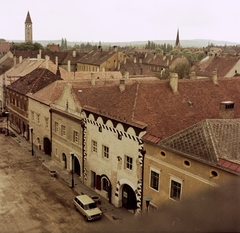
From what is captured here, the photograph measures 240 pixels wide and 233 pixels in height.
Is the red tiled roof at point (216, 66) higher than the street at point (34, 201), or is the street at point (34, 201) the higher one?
the red tiled roof at point (216, 66)

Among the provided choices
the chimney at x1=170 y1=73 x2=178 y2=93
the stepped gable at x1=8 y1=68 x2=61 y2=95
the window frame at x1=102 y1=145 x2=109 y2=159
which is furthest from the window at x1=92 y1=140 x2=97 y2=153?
the stepped gable at x1=8 y1=68 x2=61 y2=95

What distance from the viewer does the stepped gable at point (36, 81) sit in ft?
150

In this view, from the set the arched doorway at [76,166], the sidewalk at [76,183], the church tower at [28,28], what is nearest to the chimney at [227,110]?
the sidewalk at [76,183]

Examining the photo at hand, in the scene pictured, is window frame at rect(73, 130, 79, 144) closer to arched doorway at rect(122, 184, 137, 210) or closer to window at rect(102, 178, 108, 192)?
window at rect(102, 178, 108, 192)

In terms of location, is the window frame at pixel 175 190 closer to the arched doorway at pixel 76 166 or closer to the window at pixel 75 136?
the window at pixel 75 136

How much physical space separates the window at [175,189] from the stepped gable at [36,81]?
29.6 m

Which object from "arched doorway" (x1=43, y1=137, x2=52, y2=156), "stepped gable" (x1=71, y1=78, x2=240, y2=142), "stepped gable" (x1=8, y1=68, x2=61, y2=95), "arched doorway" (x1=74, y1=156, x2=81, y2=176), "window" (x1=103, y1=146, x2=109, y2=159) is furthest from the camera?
"stepped gable" (x1=8, y1=68, x2=61, y2=95)

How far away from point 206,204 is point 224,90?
2981 centimetres

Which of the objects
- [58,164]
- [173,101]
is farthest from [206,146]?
[58,164]

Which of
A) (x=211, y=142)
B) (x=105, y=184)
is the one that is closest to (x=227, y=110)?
(x=211, y=142)

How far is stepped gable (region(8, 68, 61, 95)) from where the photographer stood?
45.8 m

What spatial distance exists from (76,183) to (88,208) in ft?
22.7

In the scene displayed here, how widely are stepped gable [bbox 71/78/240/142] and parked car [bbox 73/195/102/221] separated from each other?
264 inches

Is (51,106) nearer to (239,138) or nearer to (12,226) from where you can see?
(12,226)
